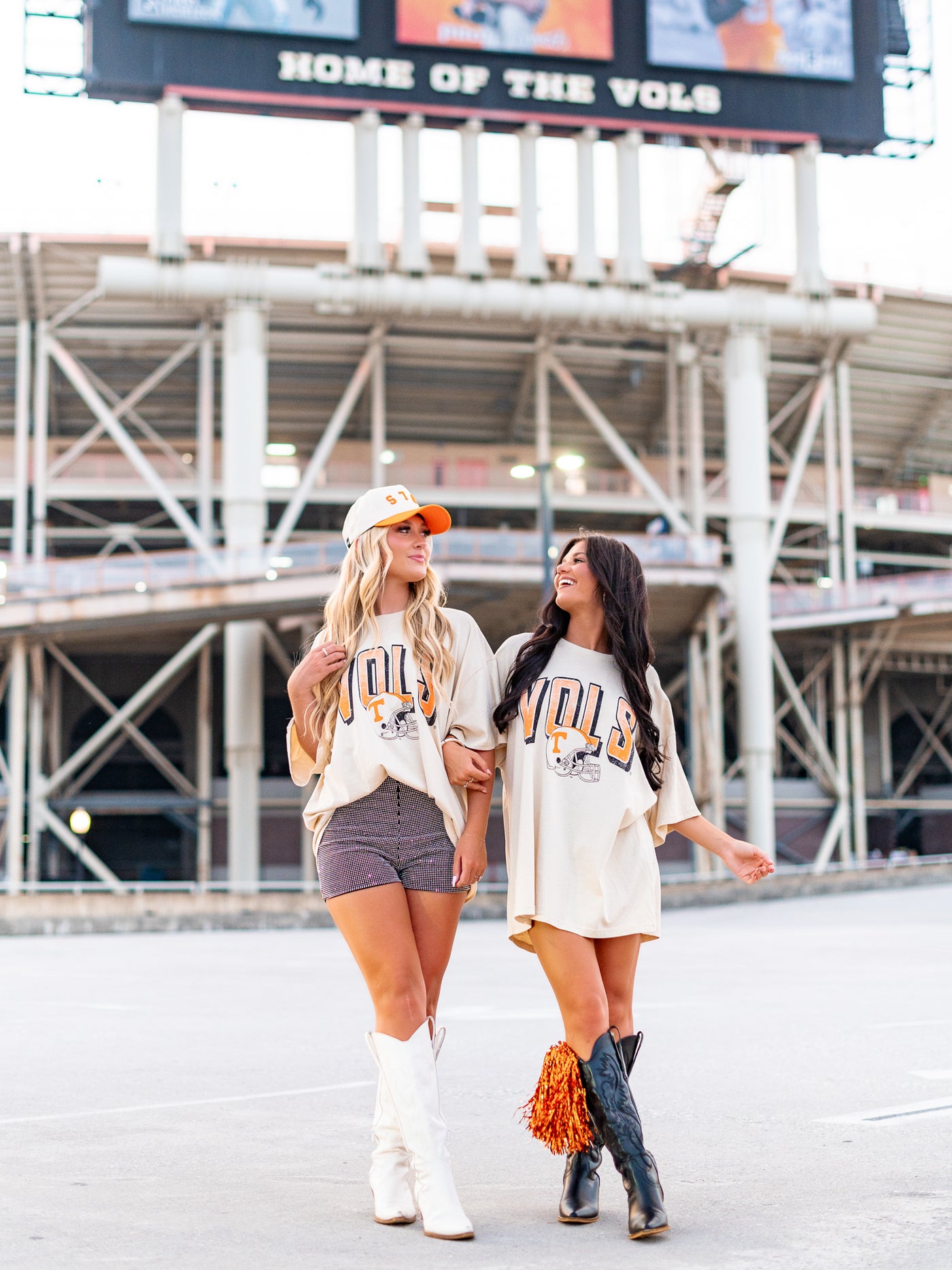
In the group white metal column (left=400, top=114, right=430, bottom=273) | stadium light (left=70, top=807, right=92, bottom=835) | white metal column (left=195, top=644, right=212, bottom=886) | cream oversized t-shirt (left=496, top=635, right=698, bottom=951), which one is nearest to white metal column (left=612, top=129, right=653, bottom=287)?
white metal column (left=400, top=114, right=430, bottom=273)

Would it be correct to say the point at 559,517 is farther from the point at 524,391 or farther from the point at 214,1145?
the point at 214,1145

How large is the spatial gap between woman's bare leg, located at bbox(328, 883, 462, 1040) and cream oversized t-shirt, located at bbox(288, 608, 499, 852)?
0.78 feet

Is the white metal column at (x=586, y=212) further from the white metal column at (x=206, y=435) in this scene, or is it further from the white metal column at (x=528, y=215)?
the white metal column at (x=206, y=435)

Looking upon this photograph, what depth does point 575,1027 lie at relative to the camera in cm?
421

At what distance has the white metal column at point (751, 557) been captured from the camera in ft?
125

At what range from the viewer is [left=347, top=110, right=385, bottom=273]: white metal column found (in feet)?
118

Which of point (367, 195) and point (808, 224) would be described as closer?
Result: point (367, 195)

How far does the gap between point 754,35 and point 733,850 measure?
37.7 meters

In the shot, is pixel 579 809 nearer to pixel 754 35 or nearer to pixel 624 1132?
pixel 624 1132

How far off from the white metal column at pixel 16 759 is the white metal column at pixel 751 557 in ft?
59.7

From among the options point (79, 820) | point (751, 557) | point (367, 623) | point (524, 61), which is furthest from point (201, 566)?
point (367, 623)

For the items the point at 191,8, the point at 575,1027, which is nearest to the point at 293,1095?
the point at 575,1027

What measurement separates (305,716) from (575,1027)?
1210mm

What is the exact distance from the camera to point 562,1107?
163 inches
